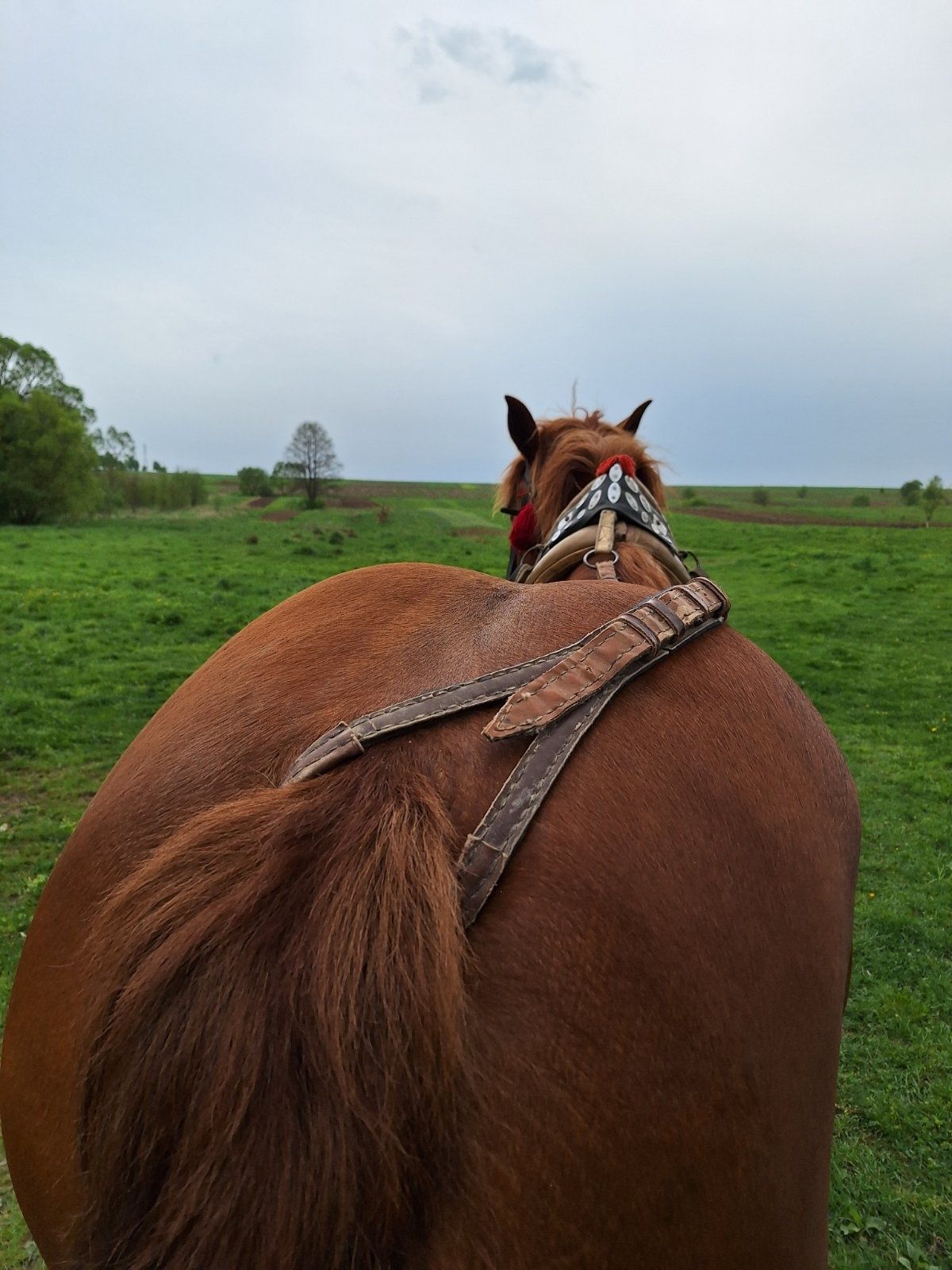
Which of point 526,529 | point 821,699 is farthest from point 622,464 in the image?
point 821,699

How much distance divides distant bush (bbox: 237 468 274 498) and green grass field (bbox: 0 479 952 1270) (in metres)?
25.5

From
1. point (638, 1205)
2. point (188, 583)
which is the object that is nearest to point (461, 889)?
point (638, 1205)

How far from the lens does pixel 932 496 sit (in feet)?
93.4

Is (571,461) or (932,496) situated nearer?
(571,461)

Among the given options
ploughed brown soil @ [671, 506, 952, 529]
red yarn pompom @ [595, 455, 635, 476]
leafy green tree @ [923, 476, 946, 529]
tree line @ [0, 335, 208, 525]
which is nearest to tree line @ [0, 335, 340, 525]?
tree line @ [0, 335, 208, 525]

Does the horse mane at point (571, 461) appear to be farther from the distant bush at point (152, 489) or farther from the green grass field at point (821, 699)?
the distant bush at point (152, 489)

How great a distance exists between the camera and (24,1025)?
4.07 ft

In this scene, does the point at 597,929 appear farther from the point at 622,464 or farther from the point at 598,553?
the point at 622,464

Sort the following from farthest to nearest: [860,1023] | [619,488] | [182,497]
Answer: [182,497], [860,1023], [619,488]

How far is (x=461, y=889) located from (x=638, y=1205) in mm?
425

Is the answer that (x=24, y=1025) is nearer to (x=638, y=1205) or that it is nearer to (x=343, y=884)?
(x=343, y=884)

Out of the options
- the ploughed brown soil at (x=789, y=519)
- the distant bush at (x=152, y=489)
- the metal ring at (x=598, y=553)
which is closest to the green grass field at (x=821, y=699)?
the metal ring at (x=598, y=553)

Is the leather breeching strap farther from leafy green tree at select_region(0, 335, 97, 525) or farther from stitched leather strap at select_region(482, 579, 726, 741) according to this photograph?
leafy green tree at select_region(0, 335, 97, 525)

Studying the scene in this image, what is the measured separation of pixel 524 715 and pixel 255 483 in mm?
49600
